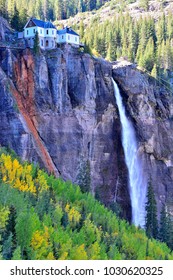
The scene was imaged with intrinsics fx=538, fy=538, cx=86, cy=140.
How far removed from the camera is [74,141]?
73.9 meters

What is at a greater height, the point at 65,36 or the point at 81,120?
the point at 65,36

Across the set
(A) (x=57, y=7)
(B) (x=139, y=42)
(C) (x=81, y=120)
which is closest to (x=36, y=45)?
(C) (x=81, y=120)

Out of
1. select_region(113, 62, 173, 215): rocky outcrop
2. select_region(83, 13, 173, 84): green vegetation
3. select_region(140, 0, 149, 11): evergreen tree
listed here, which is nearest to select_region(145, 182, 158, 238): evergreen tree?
select_region(113, 62, 173, 215): rocky outcrop

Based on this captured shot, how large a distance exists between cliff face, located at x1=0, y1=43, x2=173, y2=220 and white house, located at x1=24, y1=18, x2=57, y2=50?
2.77 m

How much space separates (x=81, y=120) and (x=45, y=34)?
14.2 metres

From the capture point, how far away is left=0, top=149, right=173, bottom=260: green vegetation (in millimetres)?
39375

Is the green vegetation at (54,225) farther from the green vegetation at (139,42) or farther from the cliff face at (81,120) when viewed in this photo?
the green vegetation at (139,42)

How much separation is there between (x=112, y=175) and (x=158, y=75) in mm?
24196

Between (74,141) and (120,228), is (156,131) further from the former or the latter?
(120,228)

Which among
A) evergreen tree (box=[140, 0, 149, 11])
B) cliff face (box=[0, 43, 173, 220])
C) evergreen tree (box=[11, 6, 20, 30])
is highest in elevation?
evergreen tree (box=[140, 0, 149, 11])

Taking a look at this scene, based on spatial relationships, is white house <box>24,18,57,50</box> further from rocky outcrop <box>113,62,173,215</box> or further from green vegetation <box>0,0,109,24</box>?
green vegetation <box>0,0,109,24</box>

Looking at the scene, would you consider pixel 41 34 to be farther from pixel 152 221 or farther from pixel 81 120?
pixel 152 221

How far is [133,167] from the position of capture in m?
81.0

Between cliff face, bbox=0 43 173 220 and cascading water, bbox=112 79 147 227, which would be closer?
cliff face, bbox=0 43 173 220
